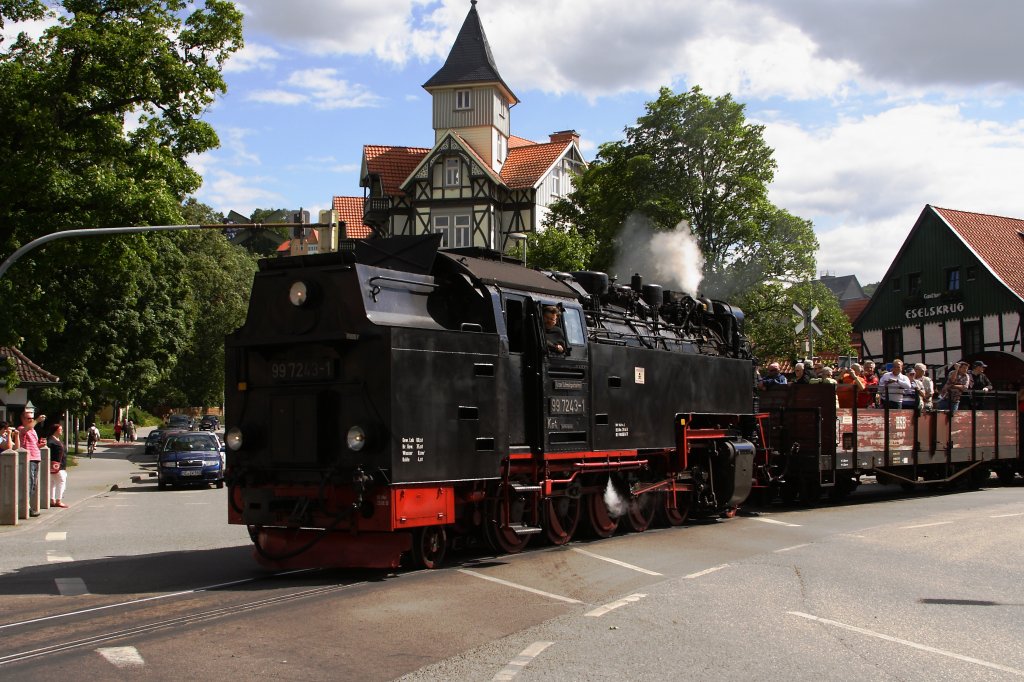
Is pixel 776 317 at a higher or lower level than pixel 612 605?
higher

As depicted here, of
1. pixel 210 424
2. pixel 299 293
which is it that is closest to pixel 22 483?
pixel 299 293

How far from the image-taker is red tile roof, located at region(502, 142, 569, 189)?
5719 centimetres

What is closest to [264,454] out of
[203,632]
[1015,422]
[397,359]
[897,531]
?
→ [397,359]

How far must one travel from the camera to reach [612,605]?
8.53 m

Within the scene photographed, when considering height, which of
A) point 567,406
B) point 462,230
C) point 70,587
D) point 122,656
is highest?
point 462,230

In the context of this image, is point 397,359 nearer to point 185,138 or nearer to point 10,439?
point 10,439

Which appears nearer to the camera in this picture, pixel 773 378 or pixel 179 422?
pixel 773 378

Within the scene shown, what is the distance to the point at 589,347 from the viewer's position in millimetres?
12297

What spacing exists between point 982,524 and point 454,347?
360 inches

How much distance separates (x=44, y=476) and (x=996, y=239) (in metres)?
37.9

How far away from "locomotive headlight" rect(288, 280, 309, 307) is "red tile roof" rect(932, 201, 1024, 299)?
3586 cm

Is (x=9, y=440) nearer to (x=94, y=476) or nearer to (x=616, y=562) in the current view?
(x=616, y=562)

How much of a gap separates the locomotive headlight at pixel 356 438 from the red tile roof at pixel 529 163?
1887 inches

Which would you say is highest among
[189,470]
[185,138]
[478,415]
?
[185,138]
